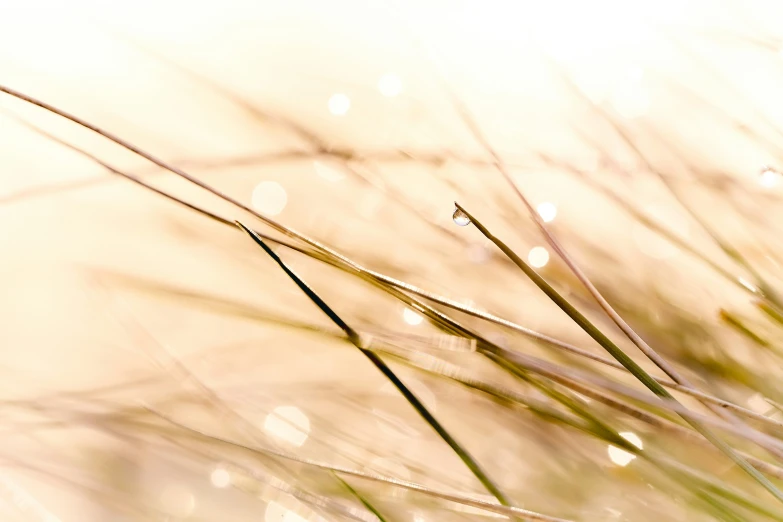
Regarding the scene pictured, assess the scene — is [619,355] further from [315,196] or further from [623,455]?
[315,196]

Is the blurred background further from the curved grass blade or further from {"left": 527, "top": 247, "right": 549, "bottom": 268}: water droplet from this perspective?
the curved grass blade

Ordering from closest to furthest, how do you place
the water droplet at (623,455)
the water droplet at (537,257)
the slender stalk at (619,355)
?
the slender stalk at (619,355) < the water droplet at (623,455) < the water droplet at (537,257)

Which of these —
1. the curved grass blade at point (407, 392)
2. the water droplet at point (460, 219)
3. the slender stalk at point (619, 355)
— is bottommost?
the curved grass blade at point (407, 392)

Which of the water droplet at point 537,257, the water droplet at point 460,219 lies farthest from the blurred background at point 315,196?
the water droplet at point 460,219

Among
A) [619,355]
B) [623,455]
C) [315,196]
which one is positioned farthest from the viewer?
[315,196]

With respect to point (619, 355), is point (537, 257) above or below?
above

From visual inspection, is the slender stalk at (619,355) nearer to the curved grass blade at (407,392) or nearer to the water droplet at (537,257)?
the curved grass blade at (407,392)

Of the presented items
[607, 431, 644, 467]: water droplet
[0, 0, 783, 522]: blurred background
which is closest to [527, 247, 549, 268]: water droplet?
[0, 0, 783, 522]: blurred background

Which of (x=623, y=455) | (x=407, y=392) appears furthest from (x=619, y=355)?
(x=623, y=455)

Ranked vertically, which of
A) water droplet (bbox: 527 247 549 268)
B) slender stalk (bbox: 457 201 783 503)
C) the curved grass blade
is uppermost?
water droplet (bbox: 527 247 549 268)
